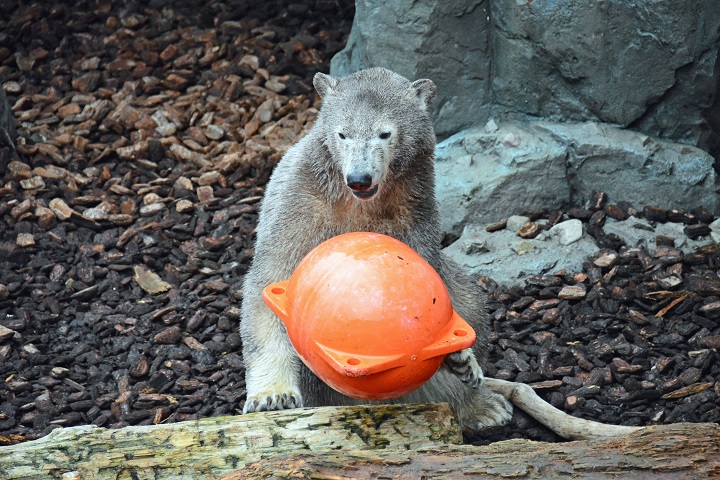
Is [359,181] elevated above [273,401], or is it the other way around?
[359,181]

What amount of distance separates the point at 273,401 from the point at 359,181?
1.35 m

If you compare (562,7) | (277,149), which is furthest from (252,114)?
(562,7)

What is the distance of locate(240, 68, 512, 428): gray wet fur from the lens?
17.3 ft

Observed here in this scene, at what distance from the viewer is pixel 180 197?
8602 millimetres

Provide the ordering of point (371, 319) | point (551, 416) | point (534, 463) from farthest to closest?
point (551, 416)
point (371, 319)
point (534, 463)

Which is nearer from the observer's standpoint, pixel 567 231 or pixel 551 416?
pixel 551 416

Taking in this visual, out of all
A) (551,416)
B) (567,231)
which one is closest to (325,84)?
(551,416)

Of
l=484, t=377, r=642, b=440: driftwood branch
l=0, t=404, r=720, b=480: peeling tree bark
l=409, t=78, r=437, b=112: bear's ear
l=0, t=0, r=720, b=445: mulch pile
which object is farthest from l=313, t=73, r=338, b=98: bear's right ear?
l=484, t=377, r=642, b=440: driftwood branch

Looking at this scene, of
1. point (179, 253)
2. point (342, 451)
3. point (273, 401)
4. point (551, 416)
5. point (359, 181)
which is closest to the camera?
point (342, 451)

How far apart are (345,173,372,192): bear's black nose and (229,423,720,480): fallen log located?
62.0 inches

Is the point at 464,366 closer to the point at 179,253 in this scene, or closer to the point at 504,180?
the point at 504,180

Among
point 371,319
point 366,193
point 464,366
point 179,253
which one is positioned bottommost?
point 179,253

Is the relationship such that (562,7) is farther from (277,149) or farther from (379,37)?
(277,149)

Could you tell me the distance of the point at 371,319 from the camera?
13.7ft
